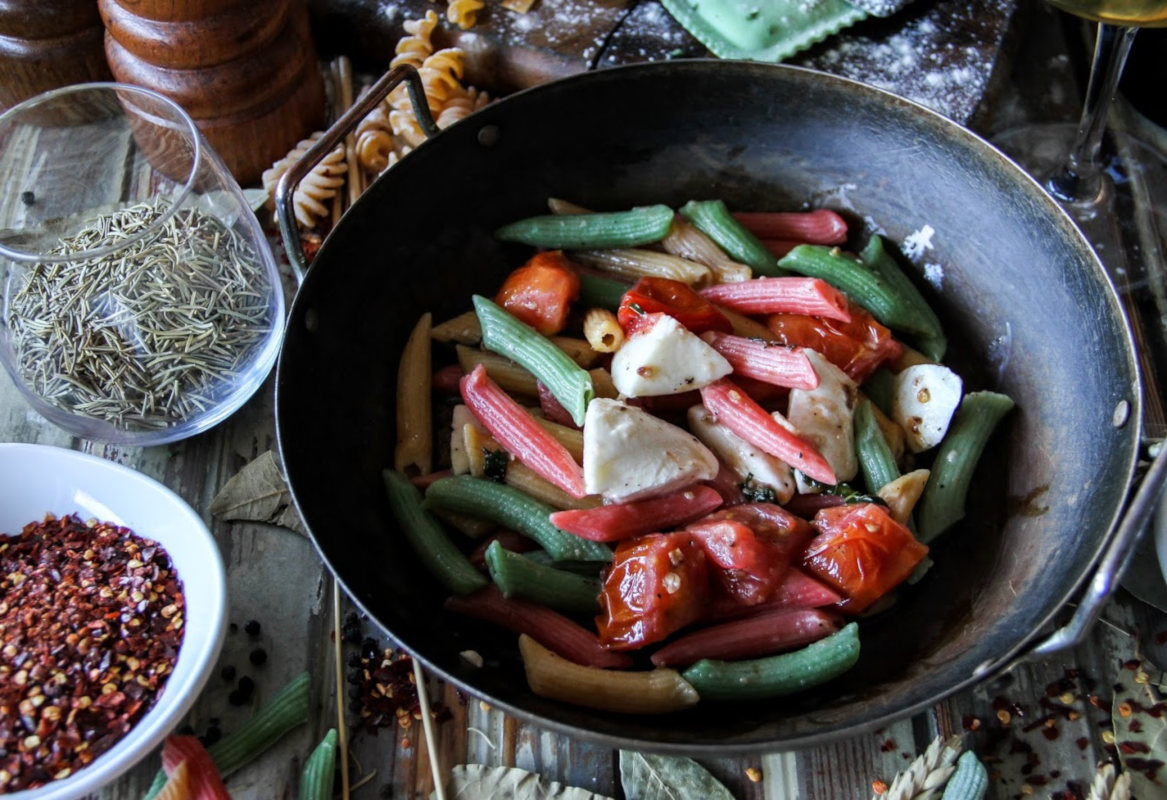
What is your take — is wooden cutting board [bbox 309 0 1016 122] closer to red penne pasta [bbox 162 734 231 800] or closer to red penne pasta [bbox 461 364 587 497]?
red penne pasta [bbox 461 364 587 497]

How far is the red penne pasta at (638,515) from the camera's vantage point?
1764 mm

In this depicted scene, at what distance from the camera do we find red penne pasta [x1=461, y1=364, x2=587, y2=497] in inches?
72.6

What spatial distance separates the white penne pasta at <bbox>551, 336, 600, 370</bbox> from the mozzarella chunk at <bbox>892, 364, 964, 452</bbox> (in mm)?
633

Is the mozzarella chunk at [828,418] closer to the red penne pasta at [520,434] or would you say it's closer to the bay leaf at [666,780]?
the red penne pasta at [520,434]

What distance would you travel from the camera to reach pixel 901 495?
183 centimetres

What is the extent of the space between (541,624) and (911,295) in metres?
1.09

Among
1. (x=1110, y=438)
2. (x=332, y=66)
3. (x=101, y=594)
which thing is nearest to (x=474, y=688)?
(x=101, y=594)

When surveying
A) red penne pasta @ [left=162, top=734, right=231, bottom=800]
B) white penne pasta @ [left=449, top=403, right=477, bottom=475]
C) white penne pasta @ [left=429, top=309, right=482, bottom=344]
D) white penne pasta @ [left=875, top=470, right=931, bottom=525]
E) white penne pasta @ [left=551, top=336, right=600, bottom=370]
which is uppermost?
white penne pasta @ [left=875, top=470, right=931, bottom=525]

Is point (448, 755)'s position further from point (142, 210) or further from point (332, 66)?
point (332, 66)

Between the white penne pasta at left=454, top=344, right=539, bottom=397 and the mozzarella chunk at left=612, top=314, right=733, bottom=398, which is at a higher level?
the mozzarella chunk at left=612, top=314, right=733, bottom=398

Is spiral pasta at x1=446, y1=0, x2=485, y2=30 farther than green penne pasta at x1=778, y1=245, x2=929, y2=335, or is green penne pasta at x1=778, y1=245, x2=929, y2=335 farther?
spiral pasta at x1=446, y1=0, x2=485, y2=30

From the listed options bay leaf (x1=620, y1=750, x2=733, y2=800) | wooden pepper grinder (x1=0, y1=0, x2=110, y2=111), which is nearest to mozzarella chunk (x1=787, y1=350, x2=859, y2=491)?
bay leaf (x1=620, y1=750, x2=733, y2=800)

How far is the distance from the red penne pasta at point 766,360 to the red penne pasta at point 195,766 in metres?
1.20

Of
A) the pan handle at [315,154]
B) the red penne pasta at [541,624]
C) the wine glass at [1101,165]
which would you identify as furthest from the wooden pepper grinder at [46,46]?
the wine glass at [1101,165]
